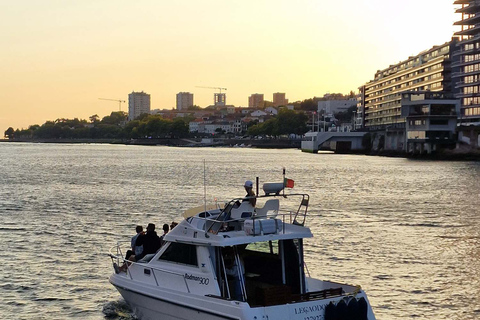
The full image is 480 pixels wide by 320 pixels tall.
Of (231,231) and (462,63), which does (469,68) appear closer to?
(462,63)

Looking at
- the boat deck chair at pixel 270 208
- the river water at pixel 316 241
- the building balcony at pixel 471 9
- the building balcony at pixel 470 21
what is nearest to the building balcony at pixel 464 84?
the building balcony at pixel 470 21

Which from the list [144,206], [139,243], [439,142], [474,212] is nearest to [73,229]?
[144,206]

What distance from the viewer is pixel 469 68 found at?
132750 mm

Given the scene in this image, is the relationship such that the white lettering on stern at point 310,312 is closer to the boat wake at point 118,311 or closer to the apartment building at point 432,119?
the boat wake at point 118,311

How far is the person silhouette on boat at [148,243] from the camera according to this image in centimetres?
1761

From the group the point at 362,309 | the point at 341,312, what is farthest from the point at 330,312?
the point at 362,309

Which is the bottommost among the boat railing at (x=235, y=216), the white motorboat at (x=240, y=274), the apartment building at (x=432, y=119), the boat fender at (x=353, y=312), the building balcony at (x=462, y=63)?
the boat fender at (x=353, y=312)

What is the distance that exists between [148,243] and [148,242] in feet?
0.08

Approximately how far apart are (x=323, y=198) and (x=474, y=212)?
12.2 meters

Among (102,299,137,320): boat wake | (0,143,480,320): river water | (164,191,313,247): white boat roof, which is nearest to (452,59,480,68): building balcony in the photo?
(0,143,480,320): river water

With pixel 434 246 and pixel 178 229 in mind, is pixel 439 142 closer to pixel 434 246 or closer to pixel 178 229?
pixel 434 246

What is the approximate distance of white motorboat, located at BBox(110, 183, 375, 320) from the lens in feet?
45.6

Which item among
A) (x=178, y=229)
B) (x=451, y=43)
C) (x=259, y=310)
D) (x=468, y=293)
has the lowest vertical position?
(x=468, y=293)

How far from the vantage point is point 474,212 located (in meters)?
43.8
